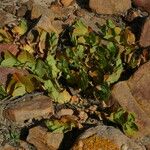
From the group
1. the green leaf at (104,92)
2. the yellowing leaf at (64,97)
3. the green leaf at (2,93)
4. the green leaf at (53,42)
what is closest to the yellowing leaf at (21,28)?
the green leaf at (53,42)

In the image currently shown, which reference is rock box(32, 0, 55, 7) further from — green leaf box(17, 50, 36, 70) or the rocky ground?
green leaf box(17, 50, 36, 70)

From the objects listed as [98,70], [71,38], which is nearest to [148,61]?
[98,70]

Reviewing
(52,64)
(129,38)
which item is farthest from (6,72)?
(129,38)

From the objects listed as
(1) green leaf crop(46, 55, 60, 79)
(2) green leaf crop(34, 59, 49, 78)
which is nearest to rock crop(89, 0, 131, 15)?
(1) green leaf crop(46, 55, 60, 79)

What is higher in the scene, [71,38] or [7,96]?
[71,38]

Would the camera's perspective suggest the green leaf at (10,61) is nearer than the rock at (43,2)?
Yes

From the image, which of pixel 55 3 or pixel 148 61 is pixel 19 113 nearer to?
pixel 148 61

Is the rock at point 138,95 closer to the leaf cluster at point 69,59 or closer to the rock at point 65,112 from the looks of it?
the leaf cluster at point 69,59
